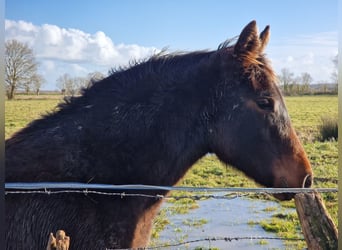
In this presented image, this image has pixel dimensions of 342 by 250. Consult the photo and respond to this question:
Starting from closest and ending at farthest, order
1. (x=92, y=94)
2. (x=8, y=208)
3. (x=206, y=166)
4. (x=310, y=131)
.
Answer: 1. (x=8, y=208)
2. (x=92, y=94)
3. (x=206, y=166)
4. (x=310, y=131)

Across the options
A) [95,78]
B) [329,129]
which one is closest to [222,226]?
[95,78]

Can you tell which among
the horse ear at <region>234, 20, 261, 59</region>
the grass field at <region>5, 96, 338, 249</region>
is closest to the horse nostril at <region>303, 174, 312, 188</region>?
the grass field at <region>5, 96, 338, 249</region>

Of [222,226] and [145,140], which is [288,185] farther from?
[222,226]

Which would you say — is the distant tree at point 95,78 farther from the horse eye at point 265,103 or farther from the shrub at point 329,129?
the shrub at point 329,129

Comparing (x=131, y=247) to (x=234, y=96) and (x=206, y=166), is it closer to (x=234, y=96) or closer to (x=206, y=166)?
(x=234, y=96)

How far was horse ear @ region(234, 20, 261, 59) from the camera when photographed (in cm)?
293

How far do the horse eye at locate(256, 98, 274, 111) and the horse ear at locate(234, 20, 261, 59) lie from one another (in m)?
0.36

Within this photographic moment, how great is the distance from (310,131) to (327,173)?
657 centimetres

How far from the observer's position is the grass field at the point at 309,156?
244 inches

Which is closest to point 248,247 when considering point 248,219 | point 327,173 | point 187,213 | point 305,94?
point 248,219

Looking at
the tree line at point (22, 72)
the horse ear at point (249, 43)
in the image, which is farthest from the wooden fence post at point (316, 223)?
the tree line at point (22, 72)

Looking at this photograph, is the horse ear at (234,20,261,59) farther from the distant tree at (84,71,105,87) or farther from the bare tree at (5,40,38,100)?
the bare tree at (5,40,38,100)

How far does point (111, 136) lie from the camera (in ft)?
8.98

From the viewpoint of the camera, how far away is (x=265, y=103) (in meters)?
2.93
